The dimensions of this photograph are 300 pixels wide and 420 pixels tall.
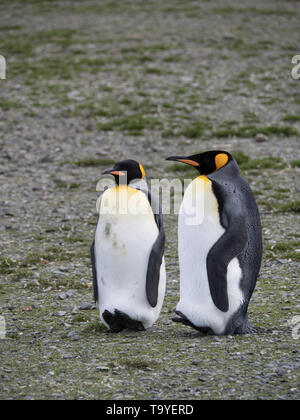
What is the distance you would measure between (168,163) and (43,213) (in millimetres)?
2510

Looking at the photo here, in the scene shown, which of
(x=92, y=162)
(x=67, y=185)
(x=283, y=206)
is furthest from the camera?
(x=92, y=162)

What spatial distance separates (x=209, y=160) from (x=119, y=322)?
129cm

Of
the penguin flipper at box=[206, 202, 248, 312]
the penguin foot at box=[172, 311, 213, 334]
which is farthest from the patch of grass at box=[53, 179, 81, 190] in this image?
the penguin flipper at box=[206, 202, 248, 312]

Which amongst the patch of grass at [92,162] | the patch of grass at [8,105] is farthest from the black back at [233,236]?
the patch of grass at [8,105]

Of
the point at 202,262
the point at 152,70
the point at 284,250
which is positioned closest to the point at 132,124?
the point at 152,70

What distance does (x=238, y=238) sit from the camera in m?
4.31

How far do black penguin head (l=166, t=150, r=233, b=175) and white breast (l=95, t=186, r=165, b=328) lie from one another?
16.7 inches

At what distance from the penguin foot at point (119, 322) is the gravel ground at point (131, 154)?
4.3 inches

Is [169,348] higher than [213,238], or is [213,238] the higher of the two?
[213,238]

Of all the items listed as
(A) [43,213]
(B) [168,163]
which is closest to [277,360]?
(A) [43,213]

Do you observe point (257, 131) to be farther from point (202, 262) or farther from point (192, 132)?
point (202, 262)

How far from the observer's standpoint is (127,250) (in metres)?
4.59

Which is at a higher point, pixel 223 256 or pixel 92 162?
pixel 223 256
